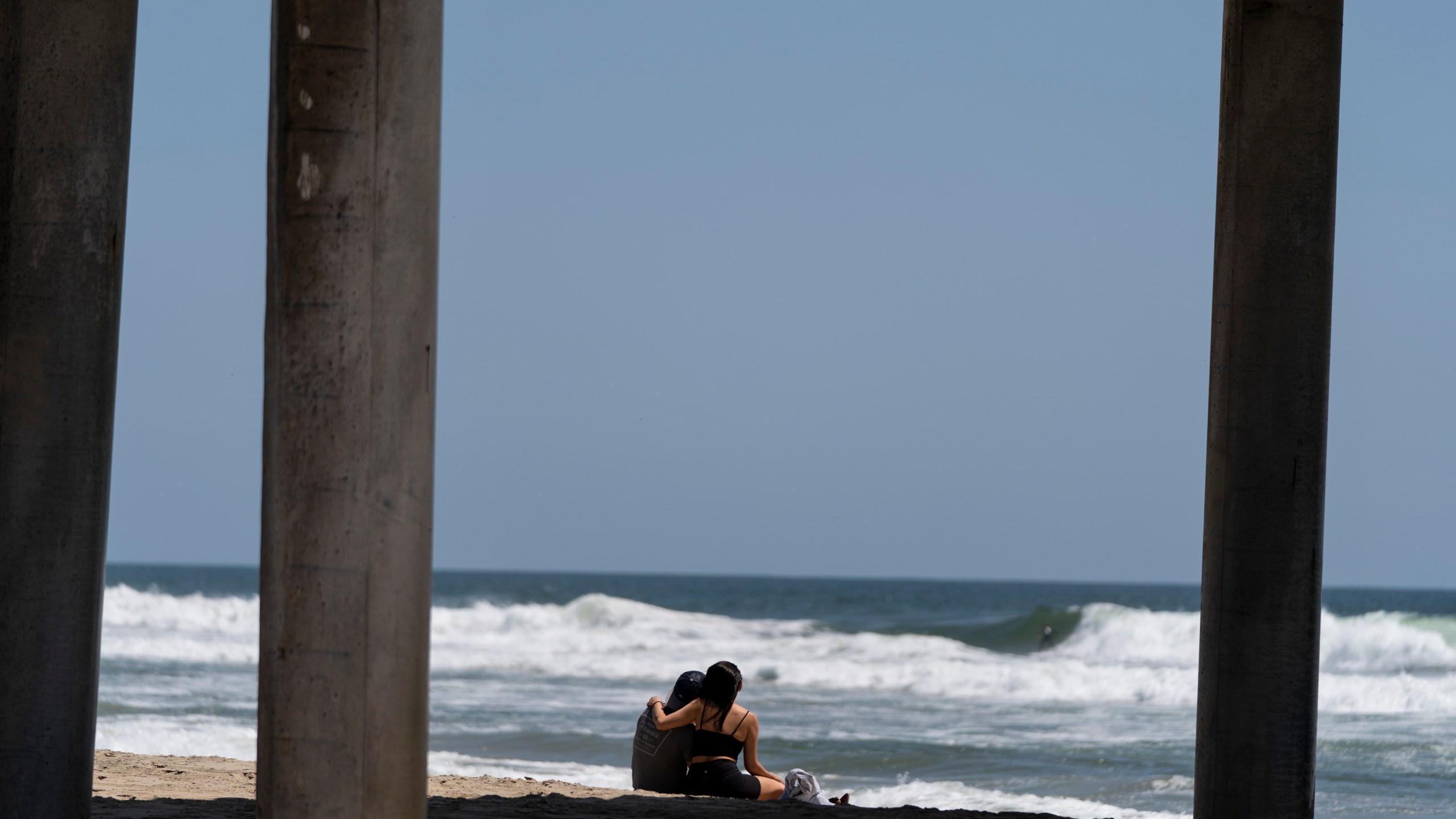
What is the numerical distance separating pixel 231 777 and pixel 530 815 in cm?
270

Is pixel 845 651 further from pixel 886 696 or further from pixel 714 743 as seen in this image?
pixel 714 743

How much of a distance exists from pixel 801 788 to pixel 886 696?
12225 mm

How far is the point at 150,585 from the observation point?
60.1 m

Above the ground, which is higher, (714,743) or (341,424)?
(341,424)

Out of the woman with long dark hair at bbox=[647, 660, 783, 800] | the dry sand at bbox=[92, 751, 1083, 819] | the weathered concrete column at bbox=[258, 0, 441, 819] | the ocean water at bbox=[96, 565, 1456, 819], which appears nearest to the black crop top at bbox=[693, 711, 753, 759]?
the woman with long dark hair at bbox=[647, 660, 783, 800]

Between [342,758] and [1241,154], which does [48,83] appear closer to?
[342,758]

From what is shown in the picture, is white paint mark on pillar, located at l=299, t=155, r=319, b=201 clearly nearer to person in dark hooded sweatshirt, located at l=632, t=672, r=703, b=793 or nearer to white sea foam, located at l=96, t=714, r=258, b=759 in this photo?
person in dark hooded sweatshirt, located at l=632, t=672, r=703, b=793

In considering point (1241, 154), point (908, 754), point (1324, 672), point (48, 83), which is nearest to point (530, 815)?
point (48, 83)

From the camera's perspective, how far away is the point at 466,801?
24.7 ft

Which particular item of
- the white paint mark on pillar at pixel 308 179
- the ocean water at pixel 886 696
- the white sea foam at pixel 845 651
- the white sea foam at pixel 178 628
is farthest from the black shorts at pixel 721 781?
the white sea foam at pixel 178 628

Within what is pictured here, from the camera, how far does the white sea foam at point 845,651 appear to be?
2044 cm

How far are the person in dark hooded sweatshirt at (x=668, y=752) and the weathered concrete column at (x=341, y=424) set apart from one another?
504 centimetres

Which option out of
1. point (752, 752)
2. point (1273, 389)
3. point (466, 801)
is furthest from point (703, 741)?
point (1273, 389)

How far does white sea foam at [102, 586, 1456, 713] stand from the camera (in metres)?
20.4
